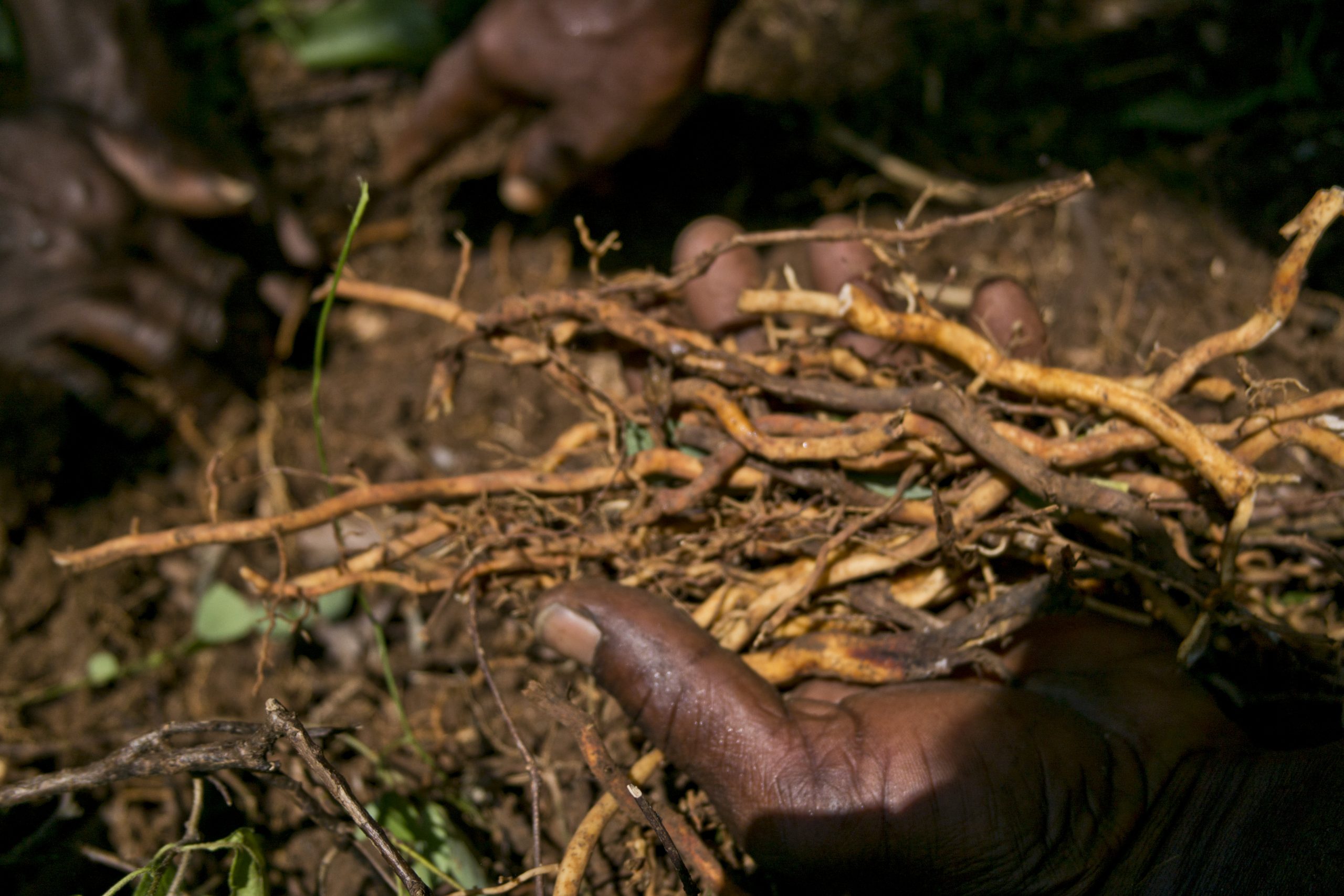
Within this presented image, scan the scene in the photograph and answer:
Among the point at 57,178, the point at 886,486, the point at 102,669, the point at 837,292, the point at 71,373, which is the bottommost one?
the point at 102,669

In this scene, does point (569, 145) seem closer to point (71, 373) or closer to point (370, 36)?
point (370, 36)

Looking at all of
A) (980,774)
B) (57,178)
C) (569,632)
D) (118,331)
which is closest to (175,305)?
(118,331)

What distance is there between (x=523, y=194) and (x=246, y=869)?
137 cm

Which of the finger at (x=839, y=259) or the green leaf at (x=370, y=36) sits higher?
the green leaf at (x=370, y=36)

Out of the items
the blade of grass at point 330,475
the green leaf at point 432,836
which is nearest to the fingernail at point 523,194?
the blade of grass at point 330,475

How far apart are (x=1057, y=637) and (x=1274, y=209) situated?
3.86 feet

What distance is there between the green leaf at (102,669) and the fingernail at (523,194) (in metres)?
1.25

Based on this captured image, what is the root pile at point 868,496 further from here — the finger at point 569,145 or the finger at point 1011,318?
the finger at point 569,145

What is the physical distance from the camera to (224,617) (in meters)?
1.66

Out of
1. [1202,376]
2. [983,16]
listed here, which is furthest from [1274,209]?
[983,16]

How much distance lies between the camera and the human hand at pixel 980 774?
3.24 feet

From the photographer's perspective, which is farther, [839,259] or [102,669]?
[102,669]

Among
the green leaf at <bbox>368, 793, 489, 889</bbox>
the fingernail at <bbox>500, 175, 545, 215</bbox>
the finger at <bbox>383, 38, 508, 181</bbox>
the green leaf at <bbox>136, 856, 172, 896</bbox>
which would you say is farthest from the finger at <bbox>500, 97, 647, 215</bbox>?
the green leaf at <bbox>136, 856, 172, 896</bbox>

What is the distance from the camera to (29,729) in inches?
60.0
